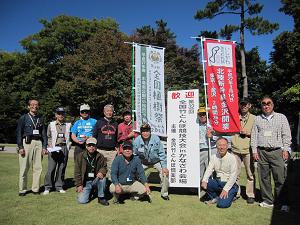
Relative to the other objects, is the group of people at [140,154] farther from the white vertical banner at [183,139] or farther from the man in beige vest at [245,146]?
the white vertical banner at [183,139]

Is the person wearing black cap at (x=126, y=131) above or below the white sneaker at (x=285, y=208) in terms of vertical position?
above

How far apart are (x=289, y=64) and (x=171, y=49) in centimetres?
1225

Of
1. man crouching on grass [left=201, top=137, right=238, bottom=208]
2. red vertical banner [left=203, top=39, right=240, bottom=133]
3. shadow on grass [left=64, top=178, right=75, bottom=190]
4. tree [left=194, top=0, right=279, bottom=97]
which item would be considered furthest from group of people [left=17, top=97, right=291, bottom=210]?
tree [left=194, top=0, right=279, bottom=97]

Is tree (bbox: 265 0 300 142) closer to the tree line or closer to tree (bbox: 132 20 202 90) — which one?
the tree line

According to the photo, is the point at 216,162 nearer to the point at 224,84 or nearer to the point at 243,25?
the point at 224,84

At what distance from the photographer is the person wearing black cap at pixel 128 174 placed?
20.0ft

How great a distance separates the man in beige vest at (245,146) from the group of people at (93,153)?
1.53 meters

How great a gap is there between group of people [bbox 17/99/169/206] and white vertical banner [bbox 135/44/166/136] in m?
0.41

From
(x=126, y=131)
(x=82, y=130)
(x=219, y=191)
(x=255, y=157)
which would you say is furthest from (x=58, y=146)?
(x=255, y=157)

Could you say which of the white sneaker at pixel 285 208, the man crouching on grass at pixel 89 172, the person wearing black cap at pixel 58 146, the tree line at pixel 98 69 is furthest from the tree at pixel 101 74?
the white sneaker at pixel 285 208

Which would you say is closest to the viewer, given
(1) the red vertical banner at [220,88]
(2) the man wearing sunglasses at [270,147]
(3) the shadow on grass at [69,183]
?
(2) the man wearing sunglasses at [270,147]

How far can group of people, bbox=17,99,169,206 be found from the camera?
615cm

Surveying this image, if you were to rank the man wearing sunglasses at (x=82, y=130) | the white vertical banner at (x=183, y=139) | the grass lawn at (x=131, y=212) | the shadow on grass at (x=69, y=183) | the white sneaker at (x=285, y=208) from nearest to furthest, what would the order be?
the grass lawn at (x=131, y=212) < the white sneaker at (x=285, y=208) < the white vertical banner at (x=183, y=139) < the man wearing sunglasses at (x=82, y=130) < the shadow on grass at (x=69, y=183)

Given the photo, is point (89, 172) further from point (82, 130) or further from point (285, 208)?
point (285, 208)
